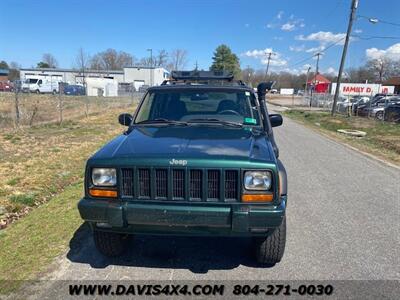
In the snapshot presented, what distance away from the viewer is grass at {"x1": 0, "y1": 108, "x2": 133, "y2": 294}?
12.2 ft

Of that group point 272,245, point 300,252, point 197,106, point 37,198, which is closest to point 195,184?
point 272,245

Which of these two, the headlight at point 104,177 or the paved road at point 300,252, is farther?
the paved road at point 300,252

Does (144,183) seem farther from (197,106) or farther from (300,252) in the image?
(300,252)

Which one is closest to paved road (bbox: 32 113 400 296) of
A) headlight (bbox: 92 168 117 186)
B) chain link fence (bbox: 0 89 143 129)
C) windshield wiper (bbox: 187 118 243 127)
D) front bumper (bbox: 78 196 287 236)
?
front bumper (bbox: 78 196 287 236)

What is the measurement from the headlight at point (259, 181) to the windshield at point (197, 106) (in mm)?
1550

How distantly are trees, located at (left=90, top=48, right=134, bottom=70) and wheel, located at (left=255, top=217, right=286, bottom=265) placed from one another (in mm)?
105090

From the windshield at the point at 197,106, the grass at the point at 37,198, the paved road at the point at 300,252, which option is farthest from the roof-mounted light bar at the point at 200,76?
the grass at the point at 37,198

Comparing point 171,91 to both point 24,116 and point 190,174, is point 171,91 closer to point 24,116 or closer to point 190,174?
point 190,174

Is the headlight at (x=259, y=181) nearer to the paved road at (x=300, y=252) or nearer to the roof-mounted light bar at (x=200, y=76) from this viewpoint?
the paved road at (x=300, y=252)

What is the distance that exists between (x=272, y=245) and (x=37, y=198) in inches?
161

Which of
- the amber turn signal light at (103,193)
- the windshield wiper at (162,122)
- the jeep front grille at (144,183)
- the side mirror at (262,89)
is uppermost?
the side mirror at (262,89)

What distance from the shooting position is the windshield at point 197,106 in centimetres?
464

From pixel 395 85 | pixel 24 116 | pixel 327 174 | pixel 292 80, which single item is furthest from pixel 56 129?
pixel 292 80

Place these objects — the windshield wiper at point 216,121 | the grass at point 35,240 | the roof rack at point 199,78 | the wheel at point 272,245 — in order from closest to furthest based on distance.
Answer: the grass at point 35,240 → the wheel at point 272,245 → the windshield wiper at point 216,121 → the roof rack at point 199,78
